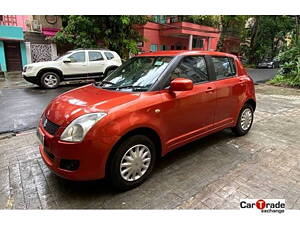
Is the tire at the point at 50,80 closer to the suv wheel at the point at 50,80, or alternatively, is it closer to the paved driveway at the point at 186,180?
→ the suv wheel at the point at 50,80

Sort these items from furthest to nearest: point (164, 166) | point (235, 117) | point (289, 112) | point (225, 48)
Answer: point (225, 48), point (289, 112), point (235, 117), point (164, 166)

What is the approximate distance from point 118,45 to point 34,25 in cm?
637

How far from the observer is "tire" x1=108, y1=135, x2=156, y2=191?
2248 mm

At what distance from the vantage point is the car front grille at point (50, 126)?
221cm

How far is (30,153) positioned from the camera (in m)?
3.29

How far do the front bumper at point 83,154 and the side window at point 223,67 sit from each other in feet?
6.95

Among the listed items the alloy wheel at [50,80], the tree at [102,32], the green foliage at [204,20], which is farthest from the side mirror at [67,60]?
the green foliage at [204,20]

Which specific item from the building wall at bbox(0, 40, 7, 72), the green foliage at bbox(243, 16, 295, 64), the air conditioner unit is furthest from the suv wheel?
the green foliage at bbox(243, 16, 295, 64)

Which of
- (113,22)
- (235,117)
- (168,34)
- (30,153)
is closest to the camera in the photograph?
(30,153)

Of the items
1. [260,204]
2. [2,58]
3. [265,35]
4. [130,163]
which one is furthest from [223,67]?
[265,35]

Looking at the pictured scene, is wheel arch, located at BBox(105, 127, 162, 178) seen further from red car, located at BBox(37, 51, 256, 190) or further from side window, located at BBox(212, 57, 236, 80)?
side window, located at BBox(212, 57, 236, 80)
